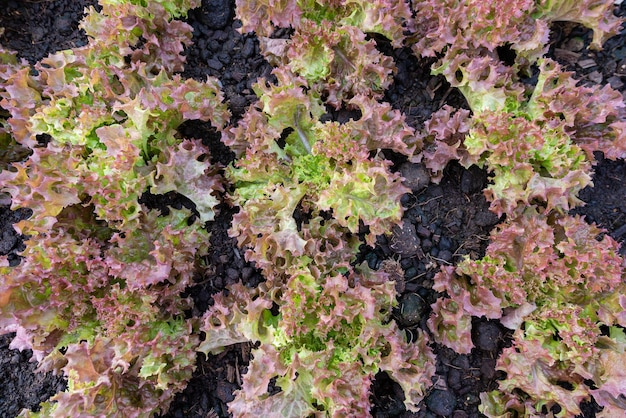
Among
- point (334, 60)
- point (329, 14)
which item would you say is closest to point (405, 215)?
point (334, 60)

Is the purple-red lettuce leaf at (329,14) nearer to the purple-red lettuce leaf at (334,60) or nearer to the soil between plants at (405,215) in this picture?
the purple-red lettuce leaf at (334,60)

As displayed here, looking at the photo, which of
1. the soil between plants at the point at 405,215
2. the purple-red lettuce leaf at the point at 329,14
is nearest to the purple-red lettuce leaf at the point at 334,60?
the purple-red lettuce leaf at the point at 329,14

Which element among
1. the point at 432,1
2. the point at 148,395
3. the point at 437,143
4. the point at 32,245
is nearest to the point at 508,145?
the point at 437,143

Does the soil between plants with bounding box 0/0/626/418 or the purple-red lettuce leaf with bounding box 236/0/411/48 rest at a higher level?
the purple-red lettuce leaf with bounding box 236/0/411/48

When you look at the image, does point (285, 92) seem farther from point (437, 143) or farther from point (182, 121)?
point (437, 143)

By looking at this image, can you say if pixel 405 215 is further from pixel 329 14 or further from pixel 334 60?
pixel 329 14

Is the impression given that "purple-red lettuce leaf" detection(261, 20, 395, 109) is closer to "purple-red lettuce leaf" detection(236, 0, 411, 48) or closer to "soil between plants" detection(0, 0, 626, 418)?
"purple-red lettuce leaf" detection(236, 0, 411, 48)

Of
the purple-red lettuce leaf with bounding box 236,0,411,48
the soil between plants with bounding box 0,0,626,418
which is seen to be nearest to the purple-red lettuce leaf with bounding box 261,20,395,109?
the purple-red lettuce leaf with bounding box 236,0,411,48

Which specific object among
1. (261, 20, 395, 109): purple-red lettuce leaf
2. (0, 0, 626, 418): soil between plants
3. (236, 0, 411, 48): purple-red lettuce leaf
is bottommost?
(0, 0, 626, 418): soil between plants
